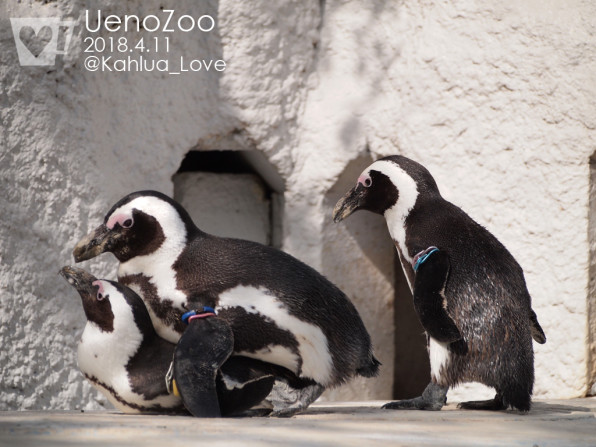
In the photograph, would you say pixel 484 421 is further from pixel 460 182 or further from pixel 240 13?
pixel 240 13

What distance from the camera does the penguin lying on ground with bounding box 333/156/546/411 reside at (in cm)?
239

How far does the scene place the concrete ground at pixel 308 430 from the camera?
1.80m

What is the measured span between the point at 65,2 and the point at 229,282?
150 centimetres

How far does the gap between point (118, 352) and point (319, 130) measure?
1771 mm

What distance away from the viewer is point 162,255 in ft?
8.02

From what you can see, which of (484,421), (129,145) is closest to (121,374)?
(484,421)

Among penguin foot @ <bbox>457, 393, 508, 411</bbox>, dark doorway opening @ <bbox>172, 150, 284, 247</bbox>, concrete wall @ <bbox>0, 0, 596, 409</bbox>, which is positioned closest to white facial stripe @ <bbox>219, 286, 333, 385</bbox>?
penguin foot @ <bbox>457, 393, 508, 411</bbox>

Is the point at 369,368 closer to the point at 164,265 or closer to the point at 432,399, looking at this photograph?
the point at 432,399

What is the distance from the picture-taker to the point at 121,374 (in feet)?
7.82

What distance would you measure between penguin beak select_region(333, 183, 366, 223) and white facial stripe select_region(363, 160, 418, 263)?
0.09 m

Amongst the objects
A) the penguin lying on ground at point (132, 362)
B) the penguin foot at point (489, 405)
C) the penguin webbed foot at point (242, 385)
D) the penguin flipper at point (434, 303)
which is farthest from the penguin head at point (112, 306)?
the penguin foot at point (489, 405)

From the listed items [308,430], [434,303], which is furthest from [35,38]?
[308,430]

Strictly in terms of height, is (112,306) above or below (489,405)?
above

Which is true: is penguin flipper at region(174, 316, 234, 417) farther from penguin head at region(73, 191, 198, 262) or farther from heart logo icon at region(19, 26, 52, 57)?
heart logo icon at region(19, 26, 52, 57)
